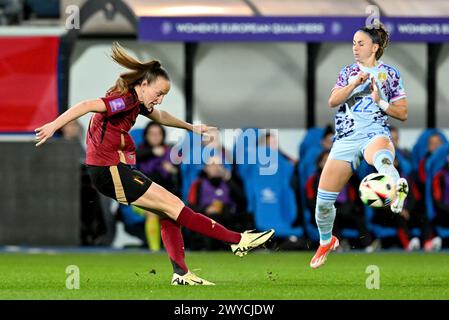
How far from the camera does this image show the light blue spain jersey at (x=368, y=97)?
43.2 ft

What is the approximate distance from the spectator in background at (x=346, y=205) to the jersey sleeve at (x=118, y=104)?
833cm

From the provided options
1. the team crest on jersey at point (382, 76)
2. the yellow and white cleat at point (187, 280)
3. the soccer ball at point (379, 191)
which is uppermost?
the team crest on jersey at point (382, 76)

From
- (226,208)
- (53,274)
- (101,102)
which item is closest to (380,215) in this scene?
(226,208)

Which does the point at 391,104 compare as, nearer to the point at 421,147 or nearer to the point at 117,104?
the point at 117,104

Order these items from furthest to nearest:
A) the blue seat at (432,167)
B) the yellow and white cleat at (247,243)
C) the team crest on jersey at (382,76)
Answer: the blue seat at (432,167) < the team crest on jersey at (382,76) < the yellow and white cleat at (247,243)

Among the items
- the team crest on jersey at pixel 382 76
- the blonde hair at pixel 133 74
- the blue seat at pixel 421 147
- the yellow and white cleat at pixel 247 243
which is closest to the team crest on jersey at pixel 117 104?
the blonde hair at pixel 133 74

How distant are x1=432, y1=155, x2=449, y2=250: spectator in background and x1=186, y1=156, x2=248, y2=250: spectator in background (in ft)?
9.10

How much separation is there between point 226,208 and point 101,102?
8.33 meters

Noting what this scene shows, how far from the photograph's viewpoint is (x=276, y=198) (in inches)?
810

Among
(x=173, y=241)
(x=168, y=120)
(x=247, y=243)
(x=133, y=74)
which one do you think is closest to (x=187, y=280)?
(x=173, y=241)

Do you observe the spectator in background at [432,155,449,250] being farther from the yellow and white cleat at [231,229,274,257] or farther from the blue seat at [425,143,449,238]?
the yellow and white cleat at [231,229,274,257]

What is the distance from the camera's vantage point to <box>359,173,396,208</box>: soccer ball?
12548 millimetres

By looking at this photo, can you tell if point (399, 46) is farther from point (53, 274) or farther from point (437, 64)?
point (53, 274)

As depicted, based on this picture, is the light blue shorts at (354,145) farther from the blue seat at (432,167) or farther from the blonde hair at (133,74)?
the blue seat at (432,167)
